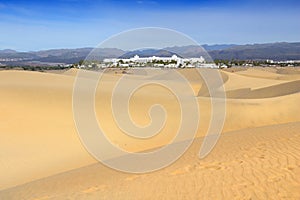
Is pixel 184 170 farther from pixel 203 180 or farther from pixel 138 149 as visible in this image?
pixel 138 149

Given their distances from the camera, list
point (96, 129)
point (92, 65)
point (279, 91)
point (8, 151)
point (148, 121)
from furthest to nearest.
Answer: point (92, 65)
point (279, 91)
point (148, 121)
point (96, 129)
point (8, 151)

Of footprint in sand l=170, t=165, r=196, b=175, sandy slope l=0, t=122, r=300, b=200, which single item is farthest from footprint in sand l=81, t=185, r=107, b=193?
footprint in sand l=170, t=165, r=196, b=175

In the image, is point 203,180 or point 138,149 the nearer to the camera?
point 203,180

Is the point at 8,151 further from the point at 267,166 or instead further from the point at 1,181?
the point at 267,166

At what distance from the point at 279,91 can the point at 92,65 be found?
36.6 m

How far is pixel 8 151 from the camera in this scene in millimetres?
9953

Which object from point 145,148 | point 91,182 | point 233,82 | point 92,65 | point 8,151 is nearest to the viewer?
point 91,182

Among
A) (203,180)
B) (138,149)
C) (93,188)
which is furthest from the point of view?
(138,149)

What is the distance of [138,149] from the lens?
10.7m

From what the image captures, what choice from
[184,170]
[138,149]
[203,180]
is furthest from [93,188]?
[138,149]

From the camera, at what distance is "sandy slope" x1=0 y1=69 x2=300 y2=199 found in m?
6.12

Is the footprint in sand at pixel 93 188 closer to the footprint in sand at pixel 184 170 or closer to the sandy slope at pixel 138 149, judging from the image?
the sandy slope at pixel 138 149

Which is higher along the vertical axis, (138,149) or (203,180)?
(203,180)

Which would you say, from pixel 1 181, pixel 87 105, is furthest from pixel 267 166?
pixel 87 105
